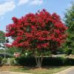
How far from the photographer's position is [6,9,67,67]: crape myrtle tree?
2940 centimetres

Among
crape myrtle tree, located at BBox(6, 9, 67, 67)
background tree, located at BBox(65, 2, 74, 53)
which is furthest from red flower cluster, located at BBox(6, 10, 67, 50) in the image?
background tree, located at BBox(65, 2, 74, 53)

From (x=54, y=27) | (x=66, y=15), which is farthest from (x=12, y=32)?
(x=66, y=15)

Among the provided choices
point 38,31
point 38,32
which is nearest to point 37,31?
point 38,31

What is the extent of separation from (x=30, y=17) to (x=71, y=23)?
10364mm

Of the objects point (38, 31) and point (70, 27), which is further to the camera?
point (70, 27)

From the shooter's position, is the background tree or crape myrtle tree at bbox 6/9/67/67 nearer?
crape myrtle tree at bbox 6/9/67/67

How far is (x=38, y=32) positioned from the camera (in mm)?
29359

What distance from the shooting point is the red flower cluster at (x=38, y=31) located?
96.4 feet

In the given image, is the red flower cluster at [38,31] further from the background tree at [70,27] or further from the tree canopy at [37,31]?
the background tree at [70,27]

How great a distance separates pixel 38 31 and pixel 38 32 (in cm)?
29

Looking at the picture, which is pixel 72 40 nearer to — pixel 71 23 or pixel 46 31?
pixel 71 23

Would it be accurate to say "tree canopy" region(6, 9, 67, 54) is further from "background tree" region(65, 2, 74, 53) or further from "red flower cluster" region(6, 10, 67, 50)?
"background tree" region(65, 2, 74, 53)

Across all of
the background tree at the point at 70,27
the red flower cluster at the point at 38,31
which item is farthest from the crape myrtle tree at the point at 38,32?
the background tree at the point at 70,27

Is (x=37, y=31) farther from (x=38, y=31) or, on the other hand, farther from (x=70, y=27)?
(x=70, y=27)
